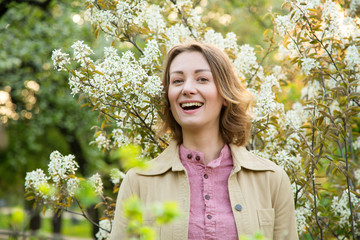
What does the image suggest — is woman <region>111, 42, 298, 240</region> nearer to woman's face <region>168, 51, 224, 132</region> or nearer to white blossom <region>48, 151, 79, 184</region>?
woman's face <region>168, 51, 224, 132</region>

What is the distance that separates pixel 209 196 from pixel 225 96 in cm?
57

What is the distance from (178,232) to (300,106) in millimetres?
2126

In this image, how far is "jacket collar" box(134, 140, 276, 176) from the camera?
230 centimetres

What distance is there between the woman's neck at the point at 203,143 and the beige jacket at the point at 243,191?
106 millimetres

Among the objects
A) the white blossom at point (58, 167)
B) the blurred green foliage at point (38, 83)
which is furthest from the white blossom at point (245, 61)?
the blurred green foliage at point (38, 83)

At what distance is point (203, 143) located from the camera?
2402mm

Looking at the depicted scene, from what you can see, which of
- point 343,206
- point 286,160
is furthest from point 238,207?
point 343,206

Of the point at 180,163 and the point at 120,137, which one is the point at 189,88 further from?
the point at 120,137

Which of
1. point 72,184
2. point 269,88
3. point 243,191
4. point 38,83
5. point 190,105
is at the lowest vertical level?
point 243,191

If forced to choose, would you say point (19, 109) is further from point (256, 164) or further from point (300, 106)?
point (256, 164)

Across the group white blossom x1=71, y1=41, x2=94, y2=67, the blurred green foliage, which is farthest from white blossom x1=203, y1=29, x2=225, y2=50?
the blurred green foliage

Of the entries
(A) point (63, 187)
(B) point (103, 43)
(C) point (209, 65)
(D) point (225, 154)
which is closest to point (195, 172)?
(D) point (225, 154)

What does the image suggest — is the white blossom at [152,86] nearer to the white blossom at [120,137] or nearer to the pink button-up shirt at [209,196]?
the pink button-up shirt at [209,196]

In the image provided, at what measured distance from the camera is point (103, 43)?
9836mm
